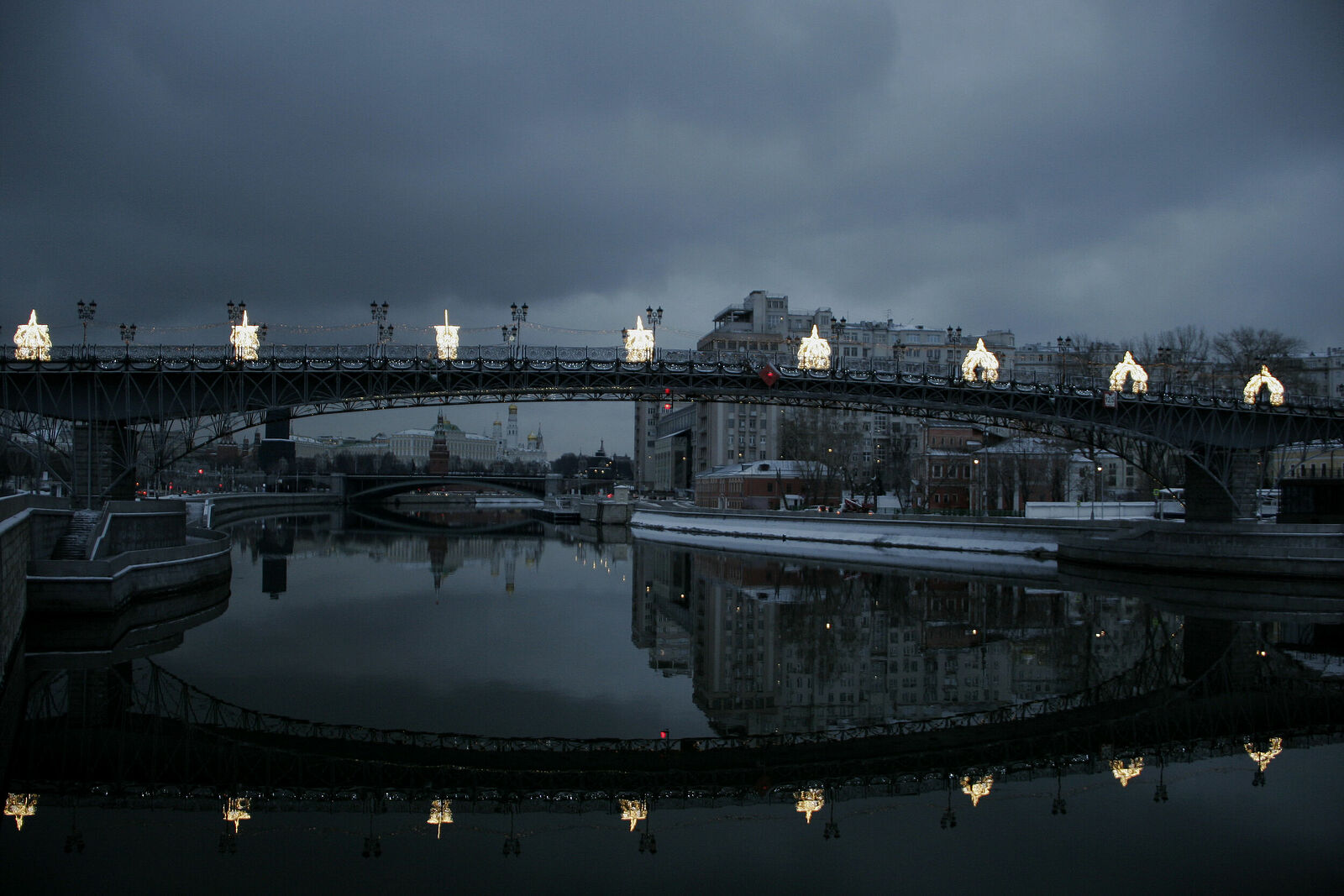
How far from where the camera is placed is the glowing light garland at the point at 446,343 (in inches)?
1377

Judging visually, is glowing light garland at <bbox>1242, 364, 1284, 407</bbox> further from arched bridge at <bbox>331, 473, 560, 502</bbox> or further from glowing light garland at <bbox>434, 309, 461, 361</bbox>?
arched bridge at <bbox>331, 473, 560, 502</bbox>

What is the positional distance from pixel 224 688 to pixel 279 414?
1608 cm

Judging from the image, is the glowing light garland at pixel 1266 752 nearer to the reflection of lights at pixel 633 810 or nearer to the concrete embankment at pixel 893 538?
the reflection of lights at pixel 633 810

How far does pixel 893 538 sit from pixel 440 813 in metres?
42.8

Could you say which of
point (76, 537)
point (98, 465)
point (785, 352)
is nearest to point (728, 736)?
point (76, 537)

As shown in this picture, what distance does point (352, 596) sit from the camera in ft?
115

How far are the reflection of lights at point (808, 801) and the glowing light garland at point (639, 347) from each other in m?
25.0

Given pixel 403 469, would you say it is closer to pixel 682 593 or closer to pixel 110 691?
pixel 682 593

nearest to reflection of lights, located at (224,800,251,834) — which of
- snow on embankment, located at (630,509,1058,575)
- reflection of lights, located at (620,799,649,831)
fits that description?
reflection of lights, located at (620,799,649,831)

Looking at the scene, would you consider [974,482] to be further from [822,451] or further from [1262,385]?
[1262,385]

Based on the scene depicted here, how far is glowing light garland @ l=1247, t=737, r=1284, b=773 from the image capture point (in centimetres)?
1497

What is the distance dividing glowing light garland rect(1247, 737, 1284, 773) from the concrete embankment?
994 inches

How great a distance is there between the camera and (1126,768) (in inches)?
570

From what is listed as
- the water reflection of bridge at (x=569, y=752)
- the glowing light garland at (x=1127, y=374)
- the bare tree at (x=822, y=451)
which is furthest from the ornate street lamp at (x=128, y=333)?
the bare tree at (x=822, y=451)
